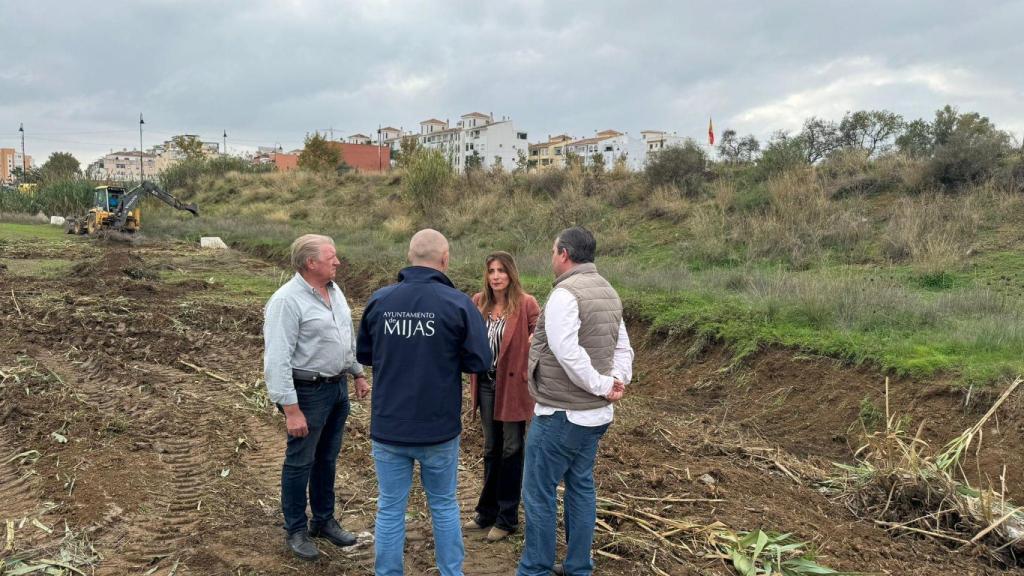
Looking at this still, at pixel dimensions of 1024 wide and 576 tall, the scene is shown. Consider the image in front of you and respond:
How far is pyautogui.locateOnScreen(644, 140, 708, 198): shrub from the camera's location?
18.8 metres

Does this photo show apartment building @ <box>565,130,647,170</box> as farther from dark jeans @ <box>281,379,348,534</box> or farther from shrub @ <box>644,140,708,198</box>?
dark jeans @ <box>281,379,348,534</box>

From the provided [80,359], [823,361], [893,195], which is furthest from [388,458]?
[893,195]

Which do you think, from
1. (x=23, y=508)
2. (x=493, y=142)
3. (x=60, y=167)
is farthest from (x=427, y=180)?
(x=493, y=142)

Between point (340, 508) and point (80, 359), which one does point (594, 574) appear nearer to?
point (340, 508)

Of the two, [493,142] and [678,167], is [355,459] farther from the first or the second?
[493,142]

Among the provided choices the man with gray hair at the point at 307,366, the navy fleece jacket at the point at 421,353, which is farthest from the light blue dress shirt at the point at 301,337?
the navy fleece jacket at the point at 421,353

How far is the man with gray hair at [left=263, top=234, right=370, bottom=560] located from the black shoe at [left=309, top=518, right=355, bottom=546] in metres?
0.01

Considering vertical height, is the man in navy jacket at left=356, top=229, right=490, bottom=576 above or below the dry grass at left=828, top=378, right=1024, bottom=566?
above

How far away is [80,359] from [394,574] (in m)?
6.76

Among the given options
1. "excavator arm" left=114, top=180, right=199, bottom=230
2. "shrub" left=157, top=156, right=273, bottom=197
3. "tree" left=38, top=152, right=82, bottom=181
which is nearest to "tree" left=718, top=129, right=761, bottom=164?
"excavator arm" left=114, top=180, right=199, bottom=230

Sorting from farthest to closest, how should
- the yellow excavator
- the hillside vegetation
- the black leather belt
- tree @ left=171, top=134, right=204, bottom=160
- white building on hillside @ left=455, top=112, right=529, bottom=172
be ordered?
white building on hillside @ left=455, top=112, right=529, bottom=172, tree @ left=171, top=134, right=204, bottom=160, the yellow excavator, the hillside vegetation, the black leather belt

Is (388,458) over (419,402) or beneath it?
beneath

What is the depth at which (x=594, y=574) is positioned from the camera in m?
3.60

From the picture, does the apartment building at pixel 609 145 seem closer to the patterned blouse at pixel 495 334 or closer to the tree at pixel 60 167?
the tree at pixel 60 167
